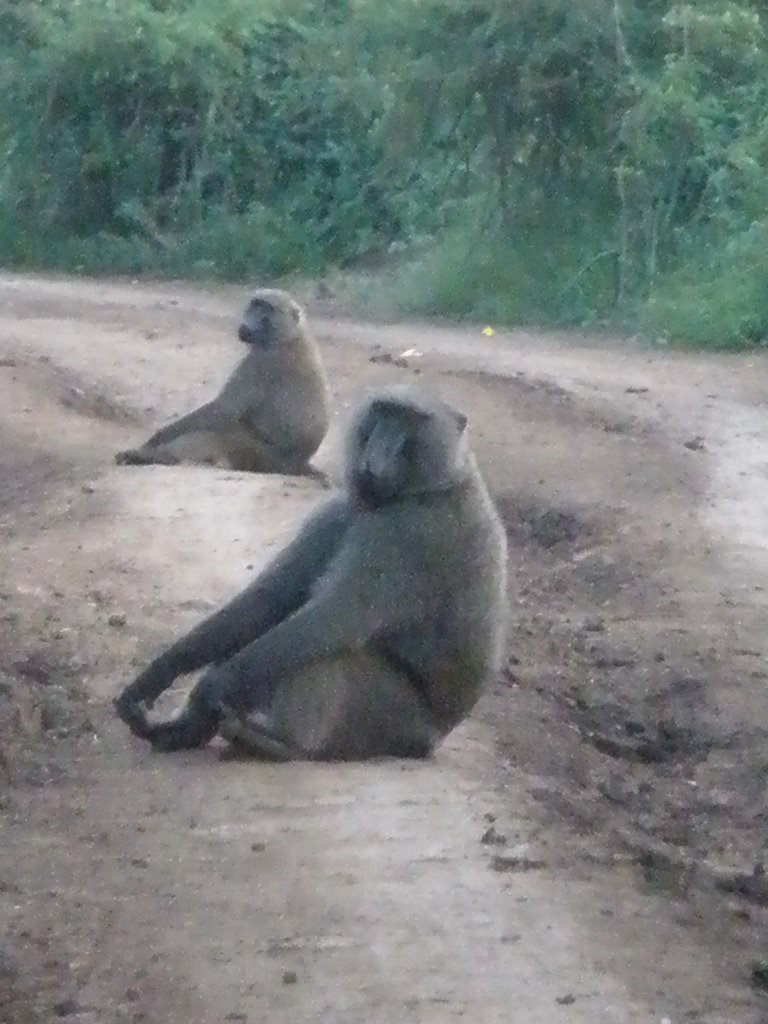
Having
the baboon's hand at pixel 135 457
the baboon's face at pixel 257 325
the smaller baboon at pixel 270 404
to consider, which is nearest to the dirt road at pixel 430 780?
the baboon's hand at pixel 135 457

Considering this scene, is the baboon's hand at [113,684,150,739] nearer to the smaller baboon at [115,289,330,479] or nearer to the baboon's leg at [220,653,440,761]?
the baboon's leg at [220,653,440,761]

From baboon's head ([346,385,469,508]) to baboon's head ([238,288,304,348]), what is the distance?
5806 millimetres

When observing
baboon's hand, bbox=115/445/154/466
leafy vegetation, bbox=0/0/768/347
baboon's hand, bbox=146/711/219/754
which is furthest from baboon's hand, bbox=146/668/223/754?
leafy vegetation, bbox=0/0/768/347

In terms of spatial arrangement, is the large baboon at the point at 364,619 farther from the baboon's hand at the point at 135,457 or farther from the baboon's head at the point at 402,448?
the baboon's hand at the point at 135,457

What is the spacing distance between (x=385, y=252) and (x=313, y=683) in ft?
62.1

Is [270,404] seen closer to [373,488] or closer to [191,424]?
[191,424]

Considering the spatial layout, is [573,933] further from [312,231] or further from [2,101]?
[2,101]

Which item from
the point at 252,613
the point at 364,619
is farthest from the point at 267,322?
the point at 364,619

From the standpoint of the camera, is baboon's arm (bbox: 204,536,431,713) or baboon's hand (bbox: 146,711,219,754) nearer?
baboon's arm (bbox: 204,536,431,713)

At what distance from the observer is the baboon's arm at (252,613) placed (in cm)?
589

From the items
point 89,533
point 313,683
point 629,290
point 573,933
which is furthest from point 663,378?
point 573,933

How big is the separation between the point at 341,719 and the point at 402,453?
889mm

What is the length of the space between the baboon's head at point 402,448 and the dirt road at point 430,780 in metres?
0.91

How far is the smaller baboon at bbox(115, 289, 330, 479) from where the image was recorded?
1141 centimetres
